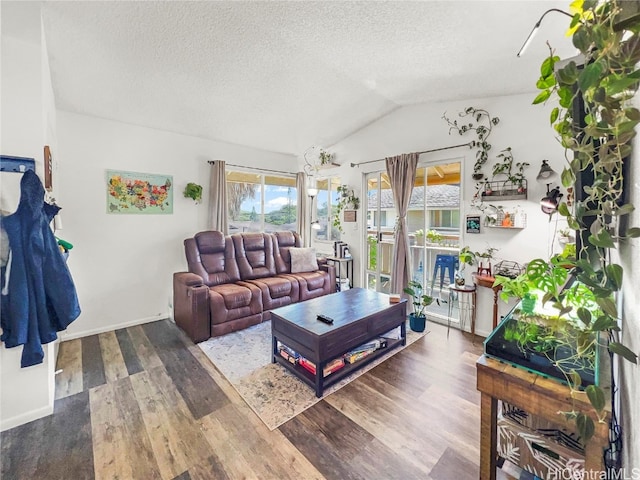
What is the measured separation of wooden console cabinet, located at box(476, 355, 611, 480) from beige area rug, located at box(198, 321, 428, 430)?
4.23 ft

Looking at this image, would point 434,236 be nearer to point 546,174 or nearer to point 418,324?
point 418,324

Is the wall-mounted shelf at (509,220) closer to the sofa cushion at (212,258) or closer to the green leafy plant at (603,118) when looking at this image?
the green leafy plant at (603,118)

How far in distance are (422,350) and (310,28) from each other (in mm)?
3132

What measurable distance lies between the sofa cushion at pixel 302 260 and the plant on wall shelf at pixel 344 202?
775 mm

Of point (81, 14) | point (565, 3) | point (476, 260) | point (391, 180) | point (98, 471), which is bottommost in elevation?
point (98, 471)

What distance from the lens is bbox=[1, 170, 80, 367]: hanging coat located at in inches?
68.6

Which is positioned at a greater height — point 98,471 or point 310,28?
point 310,28

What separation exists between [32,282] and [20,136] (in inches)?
38.7

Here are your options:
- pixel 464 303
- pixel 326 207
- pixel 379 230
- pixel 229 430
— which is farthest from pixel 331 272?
pixel 229 430

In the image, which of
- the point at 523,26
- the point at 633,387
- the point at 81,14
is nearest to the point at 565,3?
the point at 523,26

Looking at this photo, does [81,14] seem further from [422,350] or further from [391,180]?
[422,350]

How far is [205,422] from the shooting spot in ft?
6.16

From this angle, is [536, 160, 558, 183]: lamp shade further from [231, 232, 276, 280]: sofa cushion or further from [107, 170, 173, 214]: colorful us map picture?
[107, 170, 173, 214]: colorful us map picture

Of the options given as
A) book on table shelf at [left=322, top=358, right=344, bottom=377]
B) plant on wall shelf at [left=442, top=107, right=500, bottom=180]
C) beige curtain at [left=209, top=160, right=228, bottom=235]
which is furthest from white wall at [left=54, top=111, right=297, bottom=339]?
plant on wall shelf at [left=442, top=107, right=500, bottom=180]
